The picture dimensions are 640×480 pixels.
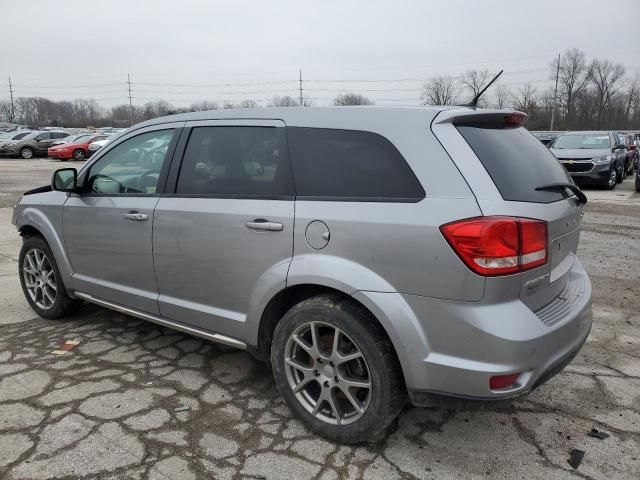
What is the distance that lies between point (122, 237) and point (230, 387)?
4.33 ft

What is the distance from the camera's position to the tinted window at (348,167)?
8.26ft

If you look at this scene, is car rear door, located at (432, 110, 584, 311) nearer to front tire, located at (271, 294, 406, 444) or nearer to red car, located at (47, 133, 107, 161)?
front tire, located at (271, 294, 406, 444)

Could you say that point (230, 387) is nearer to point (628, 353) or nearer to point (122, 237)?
point (122, 237)

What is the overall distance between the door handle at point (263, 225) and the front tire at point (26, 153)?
34.6 m

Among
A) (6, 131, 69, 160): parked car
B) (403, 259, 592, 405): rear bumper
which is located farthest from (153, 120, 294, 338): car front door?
(6, 131, 69, 160): parked car

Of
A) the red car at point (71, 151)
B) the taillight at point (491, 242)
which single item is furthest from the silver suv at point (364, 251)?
the red car at point (71, 151)

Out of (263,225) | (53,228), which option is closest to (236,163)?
(263,225)

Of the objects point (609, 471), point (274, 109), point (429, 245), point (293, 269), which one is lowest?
point (609, 471)

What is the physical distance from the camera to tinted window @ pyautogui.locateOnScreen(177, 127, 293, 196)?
2.96 m

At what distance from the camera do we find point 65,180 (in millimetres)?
4242

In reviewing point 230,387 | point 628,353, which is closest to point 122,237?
point 230,387

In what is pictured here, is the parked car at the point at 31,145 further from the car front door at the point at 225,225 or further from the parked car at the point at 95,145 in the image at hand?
the car front door at the point at 225,225

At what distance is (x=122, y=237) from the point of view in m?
3.69

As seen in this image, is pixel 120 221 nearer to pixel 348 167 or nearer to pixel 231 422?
pixel 231 422
